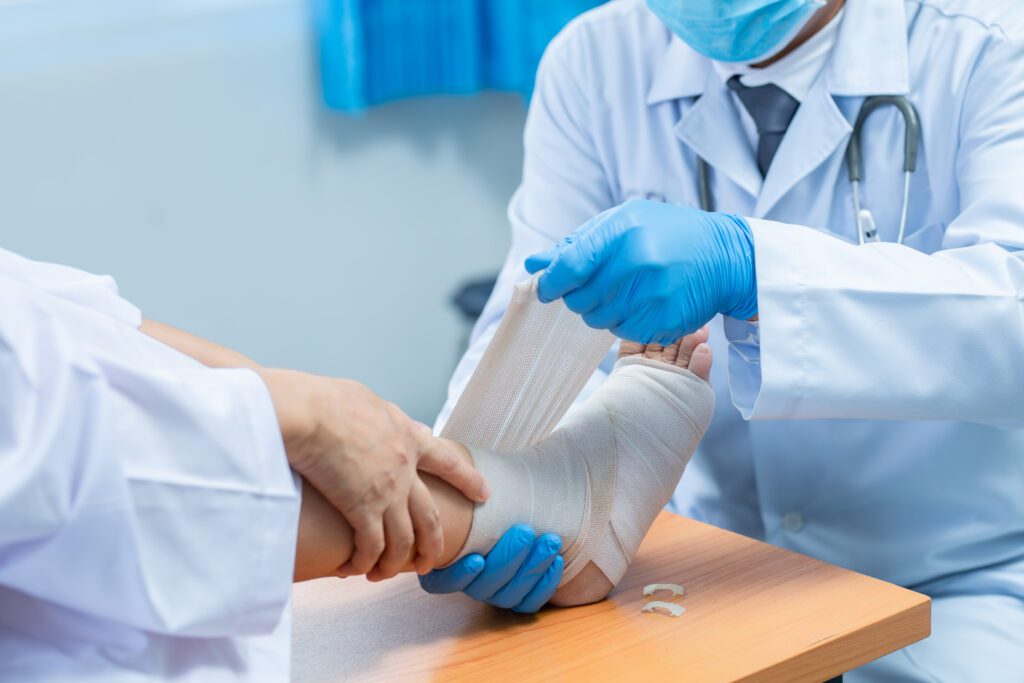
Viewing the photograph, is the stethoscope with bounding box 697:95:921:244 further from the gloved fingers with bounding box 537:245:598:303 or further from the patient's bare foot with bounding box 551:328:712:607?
the gloved fingers with bounding box 537:245:598:303

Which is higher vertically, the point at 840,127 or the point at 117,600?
the point at 840,127

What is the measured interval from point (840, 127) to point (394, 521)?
765mm

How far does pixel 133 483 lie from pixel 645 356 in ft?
2.17

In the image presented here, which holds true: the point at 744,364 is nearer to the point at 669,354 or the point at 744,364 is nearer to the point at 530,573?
the point at 669,354

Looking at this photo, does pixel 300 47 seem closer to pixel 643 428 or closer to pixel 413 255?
pixel 413 255

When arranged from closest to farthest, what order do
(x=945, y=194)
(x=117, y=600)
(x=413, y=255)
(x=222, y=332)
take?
(x=117, y=600), (x=945, y=194), (x=222, y=332), (x=413, y=255)

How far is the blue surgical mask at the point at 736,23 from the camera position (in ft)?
4.29

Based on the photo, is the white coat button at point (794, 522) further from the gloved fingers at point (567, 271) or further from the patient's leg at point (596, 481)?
the gloved fingers at point (567, 271)

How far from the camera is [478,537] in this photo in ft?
3.28

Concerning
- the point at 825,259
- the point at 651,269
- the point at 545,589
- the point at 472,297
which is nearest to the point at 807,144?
the point at 825,259

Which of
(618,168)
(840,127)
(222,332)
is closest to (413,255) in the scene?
(222,332)

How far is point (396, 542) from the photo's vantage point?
932 mm

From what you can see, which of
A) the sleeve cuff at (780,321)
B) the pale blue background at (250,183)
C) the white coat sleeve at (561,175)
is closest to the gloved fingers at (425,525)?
the sleeve cuff at (780,321)

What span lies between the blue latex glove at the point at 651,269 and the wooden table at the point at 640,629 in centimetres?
25
